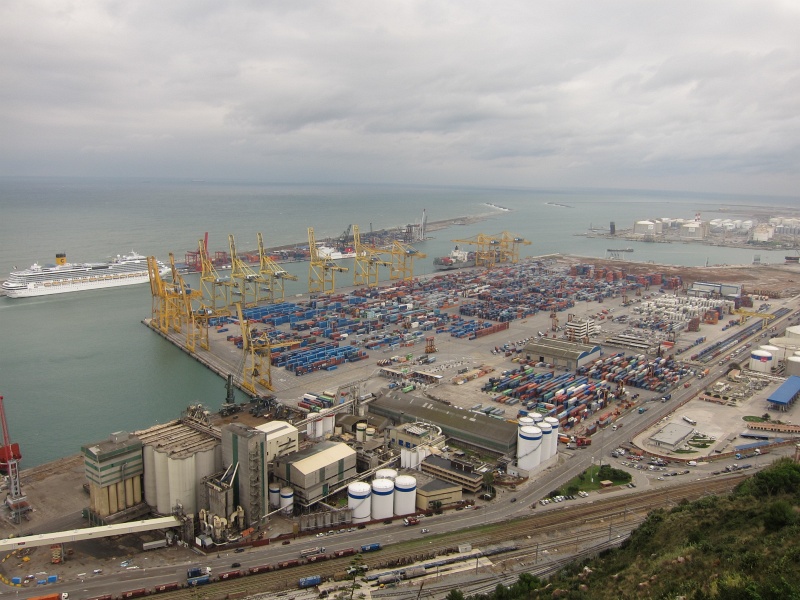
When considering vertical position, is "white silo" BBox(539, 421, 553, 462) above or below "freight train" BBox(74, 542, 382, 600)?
above

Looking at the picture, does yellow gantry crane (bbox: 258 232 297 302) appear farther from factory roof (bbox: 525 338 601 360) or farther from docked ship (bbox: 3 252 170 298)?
factory roof (bbox: 525 338 601 360)

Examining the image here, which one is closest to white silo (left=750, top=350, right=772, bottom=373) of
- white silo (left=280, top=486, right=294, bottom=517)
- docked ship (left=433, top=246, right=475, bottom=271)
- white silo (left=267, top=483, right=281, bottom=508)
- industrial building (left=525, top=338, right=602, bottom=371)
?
industrial building (left=525, top=338, right=602, bottom=371)

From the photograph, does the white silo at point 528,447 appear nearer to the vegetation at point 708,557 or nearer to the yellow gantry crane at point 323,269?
the vegetation at point 708,557

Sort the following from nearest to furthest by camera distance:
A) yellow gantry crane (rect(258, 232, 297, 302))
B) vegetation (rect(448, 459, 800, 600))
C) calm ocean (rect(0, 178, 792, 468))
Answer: vegetation (rect(448, 459, 800, 600))
calm ocean (rect(0, 178, 792, 468))
yellow gantry crane (rect(258, 232, 297, 302))

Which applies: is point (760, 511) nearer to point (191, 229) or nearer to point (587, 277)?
point (587, 277)

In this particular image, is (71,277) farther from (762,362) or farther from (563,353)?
(762,362)

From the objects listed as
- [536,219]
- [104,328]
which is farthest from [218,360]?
[536,219]

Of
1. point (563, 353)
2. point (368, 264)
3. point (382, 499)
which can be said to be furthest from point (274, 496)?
point (368, 264)
